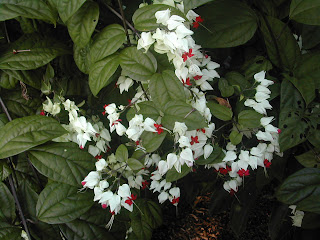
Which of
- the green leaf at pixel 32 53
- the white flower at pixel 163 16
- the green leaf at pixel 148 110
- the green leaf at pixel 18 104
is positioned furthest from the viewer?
the green leaf at pixel 18 104

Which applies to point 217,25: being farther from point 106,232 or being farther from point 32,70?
point 106,232

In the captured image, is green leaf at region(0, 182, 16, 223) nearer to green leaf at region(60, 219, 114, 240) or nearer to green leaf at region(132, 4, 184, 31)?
green leaf at region(60, 219, 114, 240)

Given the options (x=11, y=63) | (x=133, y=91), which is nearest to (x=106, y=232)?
(x=133, y=91)

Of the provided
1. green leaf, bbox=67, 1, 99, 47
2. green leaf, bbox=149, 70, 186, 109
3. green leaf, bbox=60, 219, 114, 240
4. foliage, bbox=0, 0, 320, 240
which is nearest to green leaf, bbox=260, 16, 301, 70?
foliage, bbox=0, 0, 320, 240

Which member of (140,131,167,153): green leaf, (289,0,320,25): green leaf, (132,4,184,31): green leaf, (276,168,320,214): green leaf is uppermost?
(132,4,184,31): green leaf

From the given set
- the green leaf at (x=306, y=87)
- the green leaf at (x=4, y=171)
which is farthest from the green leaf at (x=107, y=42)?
the green leaf at (x=306, y=87)

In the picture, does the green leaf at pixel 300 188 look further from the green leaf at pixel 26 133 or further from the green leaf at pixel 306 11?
the green leaf at pixel 26 133
